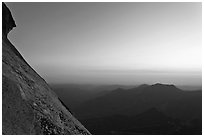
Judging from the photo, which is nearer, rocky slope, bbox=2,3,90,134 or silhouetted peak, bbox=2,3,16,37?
rocky slope, bbox=2,3,90,134

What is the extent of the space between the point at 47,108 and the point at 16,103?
3450 mm

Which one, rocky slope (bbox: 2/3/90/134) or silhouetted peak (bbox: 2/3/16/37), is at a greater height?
silhouetted peak (bbox: 2/3/16/37)

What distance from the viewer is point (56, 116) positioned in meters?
20.2

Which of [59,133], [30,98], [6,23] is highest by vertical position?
[6,23]

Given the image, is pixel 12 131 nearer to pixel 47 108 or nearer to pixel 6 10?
pixel 47 108

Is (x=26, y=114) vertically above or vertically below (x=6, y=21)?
below

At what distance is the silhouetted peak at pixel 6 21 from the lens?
108 feet

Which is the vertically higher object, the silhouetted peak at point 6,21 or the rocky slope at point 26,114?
the silhouetted peak at point 6,21

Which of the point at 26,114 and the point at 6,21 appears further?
the point at 6,21

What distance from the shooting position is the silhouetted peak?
1290 inches

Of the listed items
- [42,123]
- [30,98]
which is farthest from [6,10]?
[42,123]

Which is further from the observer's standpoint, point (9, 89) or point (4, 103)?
point (9, 89)

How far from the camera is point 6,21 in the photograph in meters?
34.6

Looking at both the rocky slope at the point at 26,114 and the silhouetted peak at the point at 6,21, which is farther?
the silhouetted peak at the point at 6,21
